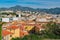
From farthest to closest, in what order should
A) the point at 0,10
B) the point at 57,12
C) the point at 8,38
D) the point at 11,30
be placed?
the point at 57,12 < the point at 0,10 < the point at 11,30 < the point at 8,38

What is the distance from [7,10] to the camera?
32594 millimetres

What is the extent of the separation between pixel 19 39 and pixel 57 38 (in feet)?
4.41

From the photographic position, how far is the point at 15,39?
1087 cm

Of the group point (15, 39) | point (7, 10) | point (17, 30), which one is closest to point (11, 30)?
point (17, 30)

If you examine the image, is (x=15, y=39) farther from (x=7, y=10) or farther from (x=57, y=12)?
(x=57, y=12)

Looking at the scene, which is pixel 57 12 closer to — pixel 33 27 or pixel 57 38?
pixel 33 27

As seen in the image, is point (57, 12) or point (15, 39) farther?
point (57, 12)

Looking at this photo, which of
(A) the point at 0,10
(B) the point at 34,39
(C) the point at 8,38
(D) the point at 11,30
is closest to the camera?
(B) the point at 34,39

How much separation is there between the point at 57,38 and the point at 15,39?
151cm

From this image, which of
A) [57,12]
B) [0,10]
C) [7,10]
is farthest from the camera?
[57,12]

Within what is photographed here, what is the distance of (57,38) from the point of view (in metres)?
10.6

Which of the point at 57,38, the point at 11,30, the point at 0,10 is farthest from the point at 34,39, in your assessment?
the point at 0,10

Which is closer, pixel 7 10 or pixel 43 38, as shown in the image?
pixel 43 38

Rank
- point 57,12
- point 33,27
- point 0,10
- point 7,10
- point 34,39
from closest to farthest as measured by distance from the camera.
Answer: point 34,39 < point 33,27 < point 0,10 < point 7,10 < point 57,12
